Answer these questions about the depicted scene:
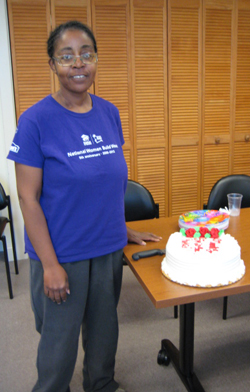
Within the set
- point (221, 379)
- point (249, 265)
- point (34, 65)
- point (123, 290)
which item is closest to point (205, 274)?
point (249, 265)

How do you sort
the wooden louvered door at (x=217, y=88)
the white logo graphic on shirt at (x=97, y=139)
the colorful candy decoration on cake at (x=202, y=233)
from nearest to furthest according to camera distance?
the white logo graphic on shirt at (x=97, y=139) → the colorful candy decoration on cake at (x=202, y=233) → the wooden louvered door at (x=217, y=88)

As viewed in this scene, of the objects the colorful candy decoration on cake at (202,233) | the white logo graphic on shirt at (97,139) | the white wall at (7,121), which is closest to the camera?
the white logo graphic on shirt at (97,139)

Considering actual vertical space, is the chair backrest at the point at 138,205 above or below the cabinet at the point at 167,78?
below

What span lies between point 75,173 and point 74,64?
0.36m

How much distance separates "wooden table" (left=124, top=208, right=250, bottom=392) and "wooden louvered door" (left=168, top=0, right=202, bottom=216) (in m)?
1.45

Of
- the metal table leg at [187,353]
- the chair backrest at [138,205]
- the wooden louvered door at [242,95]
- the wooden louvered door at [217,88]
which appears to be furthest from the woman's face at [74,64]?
the wooden louvered door at [242,95]

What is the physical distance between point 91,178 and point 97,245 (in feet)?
0.83

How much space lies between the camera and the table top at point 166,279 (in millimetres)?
1069

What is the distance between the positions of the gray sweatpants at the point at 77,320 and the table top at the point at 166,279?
0.41 feet

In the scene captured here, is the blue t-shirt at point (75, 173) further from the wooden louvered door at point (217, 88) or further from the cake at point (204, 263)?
the wooden louvered door at point (217, 88)

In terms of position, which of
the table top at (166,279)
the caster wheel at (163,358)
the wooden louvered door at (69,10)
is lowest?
the caster wheel at (163,358)

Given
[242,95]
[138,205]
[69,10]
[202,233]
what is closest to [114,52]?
[69,10]

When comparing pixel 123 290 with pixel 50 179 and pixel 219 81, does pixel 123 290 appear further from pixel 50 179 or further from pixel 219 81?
pixel 219 81

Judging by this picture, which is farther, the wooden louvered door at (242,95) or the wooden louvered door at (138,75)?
the wooden louvered door at (242,95)
